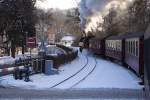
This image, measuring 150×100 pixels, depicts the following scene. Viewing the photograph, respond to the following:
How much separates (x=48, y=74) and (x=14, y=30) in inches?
903

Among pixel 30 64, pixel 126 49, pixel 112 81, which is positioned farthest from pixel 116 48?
pixel 112 81

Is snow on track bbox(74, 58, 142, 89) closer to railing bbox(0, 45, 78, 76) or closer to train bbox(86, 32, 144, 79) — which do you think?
train bbox(86, 32, 144, 79)

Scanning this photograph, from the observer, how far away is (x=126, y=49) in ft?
116

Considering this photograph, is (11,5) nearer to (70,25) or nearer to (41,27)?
(41,27)

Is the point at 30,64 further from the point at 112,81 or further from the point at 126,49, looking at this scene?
the point at 126,49

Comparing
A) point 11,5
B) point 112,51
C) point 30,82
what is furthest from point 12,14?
point 30,82

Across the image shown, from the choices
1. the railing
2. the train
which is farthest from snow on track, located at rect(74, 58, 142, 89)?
the railing

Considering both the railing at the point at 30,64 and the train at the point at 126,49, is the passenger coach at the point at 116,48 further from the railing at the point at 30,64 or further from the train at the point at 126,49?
the railing at the point at 30,64

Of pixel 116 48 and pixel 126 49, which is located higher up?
pixel 126 49

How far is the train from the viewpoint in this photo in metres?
24.4

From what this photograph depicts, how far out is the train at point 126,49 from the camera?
2441 centimetres

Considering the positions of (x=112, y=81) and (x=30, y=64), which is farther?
(x=30, y=64)

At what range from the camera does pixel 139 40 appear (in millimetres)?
24328

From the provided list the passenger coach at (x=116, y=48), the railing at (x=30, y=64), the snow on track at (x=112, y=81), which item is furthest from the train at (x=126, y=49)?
the railing at (x=30, y=64)
